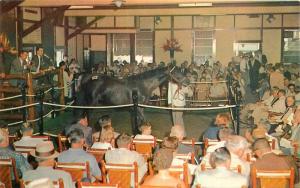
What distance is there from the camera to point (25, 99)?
820 centimetres

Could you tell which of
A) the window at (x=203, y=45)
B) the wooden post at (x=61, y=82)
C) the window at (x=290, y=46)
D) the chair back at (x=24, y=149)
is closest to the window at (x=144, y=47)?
the window at (x=203, y=45)

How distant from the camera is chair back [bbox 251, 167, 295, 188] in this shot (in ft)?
11.2

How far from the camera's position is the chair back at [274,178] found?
134 inches

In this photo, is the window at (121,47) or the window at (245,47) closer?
the window at (245,47)

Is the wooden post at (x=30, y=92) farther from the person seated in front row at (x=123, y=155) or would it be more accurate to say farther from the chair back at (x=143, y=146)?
the person seated in front row at (x=123, y=155)

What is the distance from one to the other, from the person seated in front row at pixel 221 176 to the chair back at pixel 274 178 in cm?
14

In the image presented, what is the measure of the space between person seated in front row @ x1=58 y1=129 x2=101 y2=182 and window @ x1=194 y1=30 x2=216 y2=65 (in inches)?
523

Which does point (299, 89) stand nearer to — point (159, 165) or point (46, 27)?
point (159, 165)

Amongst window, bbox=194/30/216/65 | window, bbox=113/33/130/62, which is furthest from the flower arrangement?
window, bbox=113/33/130/62

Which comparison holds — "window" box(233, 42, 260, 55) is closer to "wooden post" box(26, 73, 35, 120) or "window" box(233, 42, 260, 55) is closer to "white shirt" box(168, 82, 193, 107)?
"white shirt" box(168, 82, 193, 107)

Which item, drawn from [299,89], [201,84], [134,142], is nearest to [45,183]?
[134,142]

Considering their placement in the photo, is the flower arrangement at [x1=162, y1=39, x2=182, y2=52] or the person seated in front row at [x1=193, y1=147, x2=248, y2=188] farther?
the flower arrangement at [x1=162, y1=39, x2=182, y2=52]

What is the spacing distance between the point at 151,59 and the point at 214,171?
14369mm

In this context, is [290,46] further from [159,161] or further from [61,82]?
[159,161]
